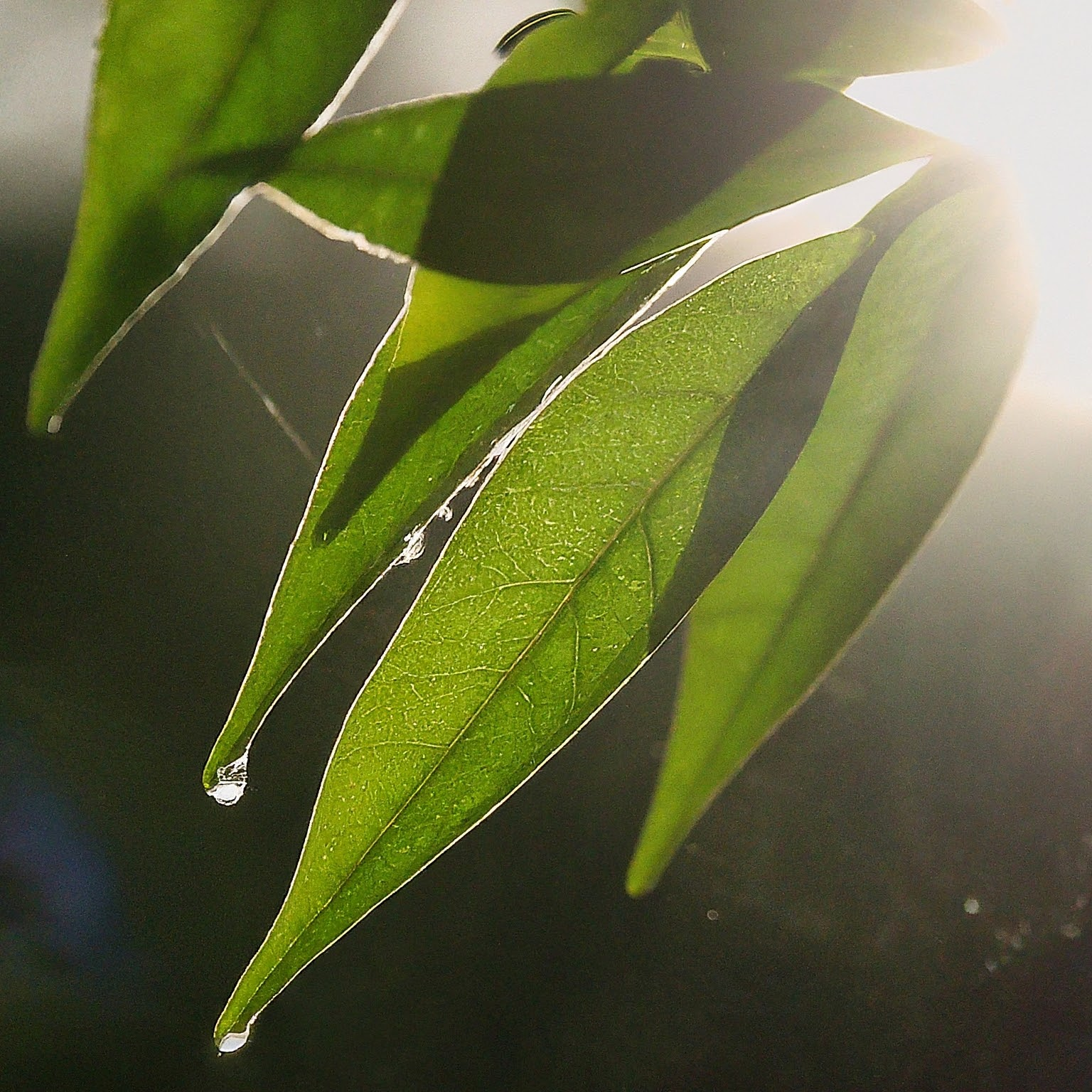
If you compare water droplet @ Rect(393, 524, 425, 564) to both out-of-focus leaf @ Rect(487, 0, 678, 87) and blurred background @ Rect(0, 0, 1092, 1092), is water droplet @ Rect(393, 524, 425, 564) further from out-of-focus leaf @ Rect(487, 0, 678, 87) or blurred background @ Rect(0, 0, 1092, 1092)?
blurred background @ Rect(0, 0, 1092, 1092)

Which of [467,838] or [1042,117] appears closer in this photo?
[1042,117]

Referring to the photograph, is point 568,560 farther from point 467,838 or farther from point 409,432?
point 467,838

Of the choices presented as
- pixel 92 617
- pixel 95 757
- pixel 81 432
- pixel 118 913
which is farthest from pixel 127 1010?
pixel 81 432

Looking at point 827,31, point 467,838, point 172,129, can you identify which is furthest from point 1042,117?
point 467,838

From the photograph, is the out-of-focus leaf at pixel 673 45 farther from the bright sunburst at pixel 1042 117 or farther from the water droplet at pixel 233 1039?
the water droplet at pixel 233 1039

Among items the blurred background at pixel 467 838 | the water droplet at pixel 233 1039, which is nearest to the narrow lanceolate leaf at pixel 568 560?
the water droplet at pixel 233 1039

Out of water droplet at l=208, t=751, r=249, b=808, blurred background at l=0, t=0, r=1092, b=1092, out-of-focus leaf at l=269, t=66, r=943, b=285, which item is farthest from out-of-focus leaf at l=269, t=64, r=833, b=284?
blurred background at l=0, t=0, r=1092, b=1092
